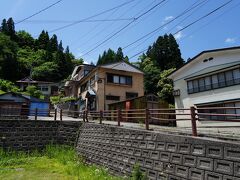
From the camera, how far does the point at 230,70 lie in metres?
19.9

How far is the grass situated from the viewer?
11336 mm

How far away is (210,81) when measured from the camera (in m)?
21.7

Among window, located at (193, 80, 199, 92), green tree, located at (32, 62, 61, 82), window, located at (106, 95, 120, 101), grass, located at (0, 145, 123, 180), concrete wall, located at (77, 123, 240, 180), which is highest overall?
green tree, located at (32, 62, 61, 82)

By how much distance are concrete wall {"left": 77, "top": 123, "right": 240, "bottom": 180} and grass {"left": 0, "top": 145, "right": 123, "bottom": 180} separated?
36.6 inches

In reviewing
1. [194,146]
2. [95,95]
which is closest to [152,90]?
[95,95]

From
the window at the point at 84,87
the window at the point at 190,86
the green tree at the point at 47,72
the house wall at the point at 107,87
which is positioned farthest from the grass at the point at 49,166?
the green tree at the point at 47,72

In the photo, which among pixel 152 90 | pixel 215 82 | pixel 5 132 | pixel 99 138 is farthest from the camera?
→ pixel 152 90

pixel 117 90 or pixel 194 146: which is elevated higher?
pixel 117 90

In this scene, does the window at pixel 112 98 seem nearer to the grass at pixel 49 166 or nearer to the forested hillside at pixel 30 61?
the grass at pixel 49 166

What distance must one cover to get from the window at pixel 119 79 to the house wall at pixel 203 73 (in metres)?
7.90

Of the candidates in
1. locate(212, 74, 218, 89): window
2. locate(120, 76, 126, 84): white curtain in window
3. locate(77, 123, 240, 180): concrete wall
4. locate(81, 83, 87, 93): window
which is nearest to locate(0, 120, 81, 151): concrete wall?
locate(77, 123, 240, 180): concrete wall

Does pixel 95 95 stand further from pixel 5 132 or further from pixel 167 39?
pixel 167 39

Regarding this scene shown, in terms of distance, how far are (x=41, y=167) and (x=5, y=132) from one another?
16.6 feet

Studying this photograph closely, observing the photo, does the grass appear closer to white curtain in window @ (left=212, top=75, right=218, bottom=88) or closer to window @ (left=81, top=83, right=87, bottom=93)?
white curtain in window @ (left=212, top=75, right=218, bottom=88)
